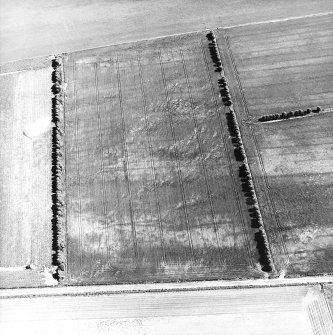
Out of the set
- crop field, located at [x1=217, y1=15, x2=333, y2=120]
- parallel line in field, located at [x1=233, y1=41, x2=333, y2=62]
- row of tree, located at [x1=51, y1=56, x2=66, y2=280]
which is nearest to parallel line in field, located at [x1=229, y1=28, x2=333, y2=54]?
crop field, located at [x1=217, y1=15, x2=333, y2=120]

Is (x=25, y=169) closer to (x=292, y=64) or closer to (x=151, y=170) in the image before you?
(x=151, y=170)

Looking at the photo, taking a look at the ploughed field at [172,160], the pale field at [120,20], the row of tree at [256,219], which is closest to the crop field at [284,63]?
the ploughed field at [172,160]

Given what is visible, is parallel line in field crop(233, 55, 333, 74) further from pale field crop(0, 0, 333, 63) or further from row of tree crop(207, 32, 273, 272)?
pale field crop(0, 0, 333, 63)

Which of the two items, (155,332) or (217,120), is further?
(217,120)

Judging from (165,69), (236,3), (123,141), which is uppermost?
(236,3)

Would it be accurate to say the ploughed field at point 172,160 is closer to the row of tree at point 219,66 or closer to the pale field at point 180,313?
the row of tree at point 219,66

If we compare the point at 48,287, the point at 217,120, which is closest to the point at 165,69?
the point at 217,120

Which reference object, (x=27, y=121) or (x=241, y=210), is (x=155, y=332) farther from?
(x=27, y=121)
